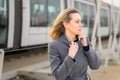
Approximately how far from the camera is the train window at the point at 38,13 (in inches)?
443

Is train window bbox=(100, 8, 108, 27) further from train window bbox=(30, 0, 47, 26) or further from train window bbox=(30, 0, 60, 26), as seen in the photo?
train window bbox=(30, 0, 47, 26)

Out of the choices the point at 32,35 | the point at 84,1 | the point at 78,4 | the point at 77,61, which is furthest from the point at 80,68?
the point at 84,1

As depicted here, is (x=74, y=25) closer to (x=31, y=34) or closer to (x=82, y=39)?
(x=82, y=39)

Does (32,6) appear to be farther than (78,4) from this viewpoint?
No

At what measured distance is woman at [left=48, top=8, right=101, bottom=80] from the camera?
123 inches

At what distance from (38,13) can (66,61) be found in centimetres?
881

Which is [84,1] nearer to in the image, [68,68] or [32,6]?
[32,6]

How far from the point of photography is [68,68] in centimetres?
308

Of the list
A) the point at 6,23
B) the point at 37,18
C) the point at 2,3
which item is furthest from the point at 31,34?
the point at 2,3

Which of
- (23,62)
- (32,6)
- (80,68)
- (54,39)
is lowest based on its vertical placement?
(23,62)

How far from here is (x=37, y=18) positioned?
11.7m

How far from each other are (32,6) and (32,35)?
93 cm

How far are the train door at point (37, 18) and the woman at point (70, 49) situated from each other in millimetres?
7312

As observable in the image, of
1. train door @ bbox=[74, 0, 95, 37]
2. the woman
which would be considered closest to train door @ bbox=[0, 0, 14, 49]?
train door @ bbox=[74, 0, 95, 37]
